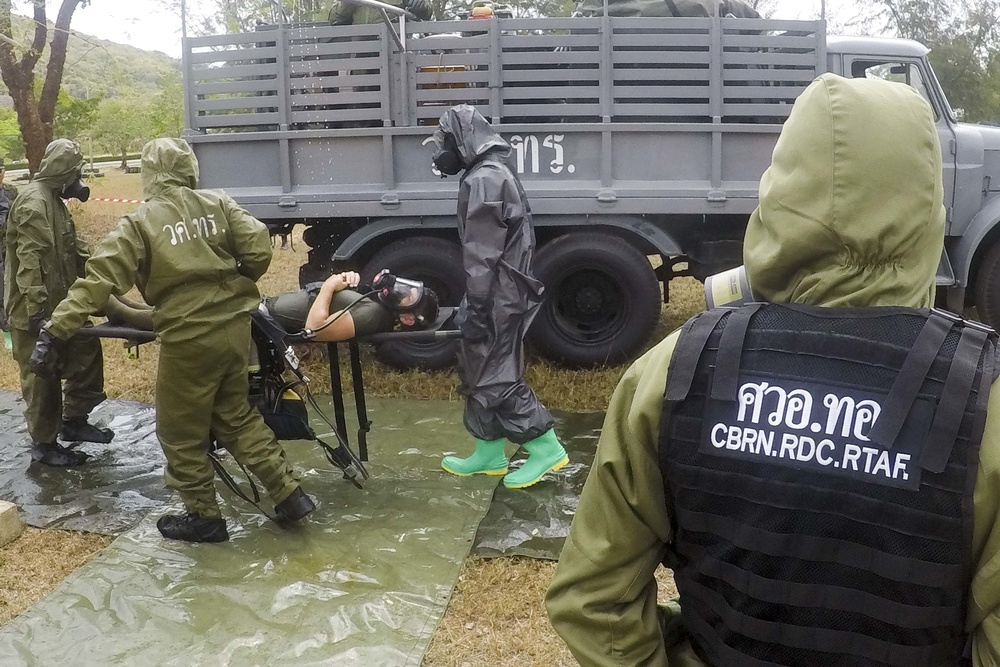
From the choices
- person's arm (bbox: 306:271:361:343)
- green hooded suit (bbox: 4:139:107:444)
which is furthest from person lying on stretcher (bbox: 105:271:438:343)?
green hooded suit (bbox: 4:139:107:444)

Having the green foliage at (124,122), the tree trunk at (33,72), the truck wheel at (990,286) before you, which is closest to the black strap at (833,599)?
the truck wheel at (990,286)

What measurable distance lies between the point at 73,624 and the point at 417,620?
1.23 meters

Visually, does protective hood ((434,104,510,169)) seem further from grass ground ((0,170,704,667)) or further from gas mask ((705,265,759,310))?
gas mask ((705,265,759,310))

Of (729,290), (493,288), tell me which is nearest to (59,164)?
(493,288)

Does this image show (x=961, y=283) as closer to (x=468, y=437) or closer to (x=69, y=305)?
(x=468, y=437)

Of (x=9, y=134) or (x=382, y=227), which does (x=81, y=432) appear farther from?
(x=9, y=134)

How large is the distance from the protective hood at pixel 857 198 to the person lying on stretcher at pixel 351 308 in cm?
283

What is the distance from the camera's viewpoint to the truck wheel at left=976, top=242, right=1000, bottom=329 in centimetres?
613

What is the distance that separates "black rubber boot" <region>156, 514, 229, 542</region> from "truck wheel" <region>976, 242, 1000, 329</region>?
5005mm

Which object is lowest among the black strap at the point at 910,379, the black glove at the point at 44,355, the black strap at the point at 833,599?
the black strap at the point at 833,599

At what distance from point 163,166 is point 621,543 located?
2.97m

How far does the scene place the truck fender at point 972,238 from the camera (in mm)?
5984

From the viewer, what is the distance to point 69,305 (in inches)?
140

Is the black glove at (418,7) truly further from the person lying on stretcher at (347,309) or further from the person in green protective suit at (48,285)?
the person lying on stretcher at (347,309)
